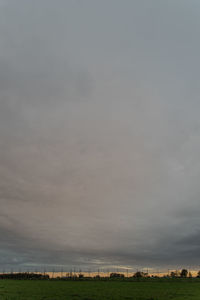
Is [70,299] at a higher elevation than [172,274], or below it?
higher

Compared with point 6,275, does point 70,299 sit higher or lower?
higher

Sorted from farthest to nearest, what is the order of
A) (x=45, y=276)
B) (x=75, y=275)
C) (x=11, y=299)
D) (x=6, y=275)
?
(x=6, y=275) → (x=45, y=276) → (x=75, y=275) → (x=11, y=299)

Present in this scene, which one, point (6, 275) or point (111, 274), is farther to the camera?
point (6, 275)

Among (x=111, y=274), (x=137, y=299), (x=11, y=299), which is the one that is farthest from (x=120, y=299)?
(x=111, y=274)

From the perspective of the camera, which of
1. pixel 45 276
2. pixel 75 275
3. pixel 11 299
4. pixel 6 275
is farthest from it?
pixel 6 275

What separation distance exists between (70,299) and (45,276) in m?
155

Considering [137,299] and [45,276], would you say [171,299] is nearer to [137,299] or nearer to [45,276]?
[137,299]

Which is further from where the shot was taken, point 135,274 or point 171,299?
point 135,274

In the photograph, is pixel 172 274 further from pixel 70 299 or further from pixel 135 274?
pixel 70 299

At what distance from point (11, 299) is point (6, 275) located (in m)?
176

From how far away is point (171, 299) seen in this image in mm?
A: 40125

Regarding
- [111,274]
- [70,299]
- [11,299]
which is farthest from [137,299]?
[111,274]

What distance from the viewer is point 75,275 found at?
167 meters

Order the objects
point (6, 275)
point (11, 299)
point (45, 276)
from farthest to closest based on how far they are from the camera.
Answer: point (6, 275) → point (45, 276) → point (11, 299)
